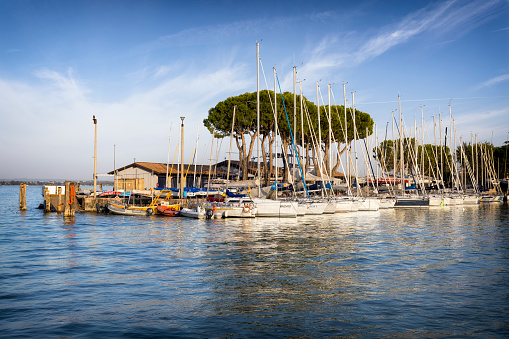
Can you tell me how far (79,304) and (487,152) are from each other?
9192 cm

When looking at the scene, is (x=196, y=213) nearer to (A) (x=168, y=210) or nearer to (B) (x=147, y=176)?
(A) (x=168, y=210)

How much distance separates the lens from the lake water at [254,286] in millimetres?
10266

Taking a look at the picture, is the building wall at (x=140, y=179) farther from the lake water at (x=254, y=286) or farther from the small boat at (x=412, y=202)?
the lake water at (x=254, y=286)

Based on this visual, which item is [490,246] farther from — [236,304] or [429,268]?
[236,304]

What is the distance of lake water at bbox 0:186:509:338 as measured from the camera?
10266 mm

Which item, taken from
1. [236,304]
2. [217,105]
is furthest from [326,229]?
[217,105]

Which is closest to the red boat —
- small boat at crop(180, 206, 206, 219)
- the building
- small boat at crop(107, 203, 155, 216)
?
small boat at crop(107, 203, 155, 216)

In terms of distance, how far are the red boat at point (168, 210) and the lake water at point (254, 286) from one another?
14.9 meters

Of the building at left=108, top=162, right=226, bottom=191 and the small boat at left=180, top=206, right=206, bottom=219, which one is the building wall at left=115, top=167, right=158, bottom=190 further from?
the small boat at left=180, top=206, right=206, bottom=219

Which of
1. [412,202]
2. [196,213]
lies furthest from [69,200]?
[412,202]

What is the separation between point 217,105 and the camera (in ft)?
233

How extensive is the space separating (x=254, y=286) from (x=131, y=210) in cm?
3190

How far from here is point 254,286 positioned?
46.3 ft

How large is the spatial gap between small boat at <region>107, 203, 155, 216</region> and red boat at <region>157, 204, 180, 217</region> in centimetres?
94
